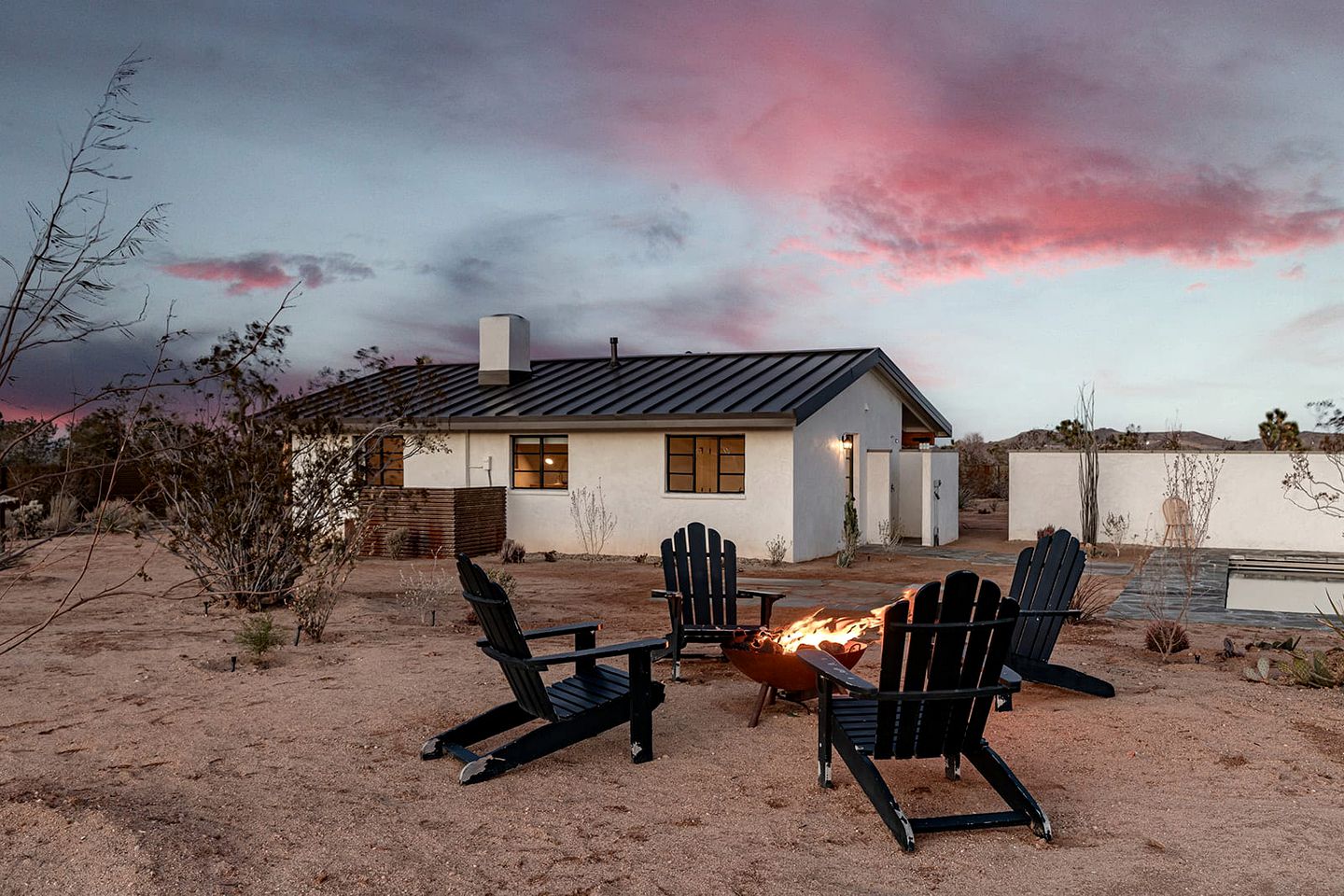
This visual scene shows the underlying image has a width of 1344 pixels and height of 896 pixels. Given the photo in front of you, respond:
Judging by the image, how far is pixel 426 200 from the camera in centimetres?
1224

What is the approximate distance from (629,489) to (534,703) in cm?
1069

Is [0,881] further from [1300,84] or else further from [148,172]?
[1300,84]

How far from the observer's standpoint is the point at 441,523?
14906 millimetres

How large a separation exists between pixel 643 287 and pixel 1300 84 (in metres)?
10.3

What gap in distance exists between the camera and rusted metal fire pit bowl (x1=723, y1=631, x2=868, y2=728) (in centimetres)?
493

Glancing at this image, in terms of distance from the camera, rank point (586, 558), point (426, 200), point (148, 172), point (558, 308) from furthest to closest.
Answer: point (558, 308)
point (586, 558)
point (426, 200)
point (148, 172)

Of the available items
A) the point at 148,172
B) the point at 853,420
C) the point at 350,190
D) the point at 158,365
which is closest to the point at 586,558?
the point at 853,420

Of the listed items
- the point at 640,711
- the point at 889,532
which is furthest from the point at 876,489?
the point at 640,711

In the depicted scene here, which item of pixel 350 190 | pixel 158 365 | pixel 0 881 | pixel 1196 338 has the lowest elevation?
pixel 0 881

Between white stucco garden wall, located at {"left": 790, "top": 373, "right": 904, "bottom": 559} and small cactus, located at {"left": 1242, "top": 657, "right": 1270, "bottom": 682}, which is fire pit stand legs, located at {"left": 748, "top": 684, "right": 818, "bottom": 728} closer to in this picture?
small cactus, located at {"left": 1242, "top": 657, "right": 1270, "bottom": 682}

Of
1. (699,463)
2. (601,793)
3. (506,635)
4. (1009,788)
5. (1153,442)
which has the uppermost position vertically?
(1153,442)

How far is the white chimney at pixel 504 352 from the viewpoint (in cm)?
1819

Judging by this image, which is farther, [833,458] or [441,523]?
[833,458]

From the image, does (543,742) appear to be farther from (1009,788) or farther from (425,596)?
(425,596)
